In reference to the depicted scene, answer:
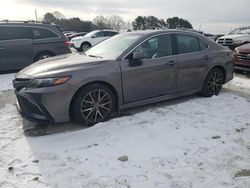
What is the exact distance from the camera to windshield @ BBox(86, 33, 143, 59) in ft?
17.9

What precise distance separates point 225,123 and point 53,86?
297 centimetres

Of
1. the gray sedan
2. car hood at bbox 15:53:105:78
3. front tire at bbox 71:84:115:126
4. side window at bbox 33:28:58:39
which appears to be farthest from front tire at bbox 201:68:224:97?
side window at bbox 33:28:58:39

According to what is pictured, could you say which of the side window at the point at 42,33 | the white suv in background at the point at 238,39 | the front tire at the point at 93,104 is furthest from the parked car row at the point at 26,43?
the white suv in background at the point at 238,39

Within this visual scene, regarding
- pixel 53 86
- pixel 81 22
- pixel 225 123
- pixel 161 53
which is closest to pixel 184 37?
pixel 161 53

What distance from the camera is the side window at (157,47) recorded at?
554 centimetres

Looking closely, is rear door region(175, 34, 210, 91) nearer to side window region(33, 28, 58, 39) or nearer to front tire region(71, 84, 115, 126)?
front tire region(71, 84, 115, 126)

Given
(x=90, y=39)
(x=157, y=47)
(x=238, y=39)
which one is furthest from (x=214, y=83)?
(x=90, y=39)

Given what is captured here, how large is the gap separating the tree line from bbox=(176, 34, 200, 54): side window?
28.3m

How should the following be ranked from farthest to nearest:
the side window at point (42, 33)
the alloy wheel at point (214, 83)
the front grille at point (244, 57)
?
the side window at point (42, 33) → the front grille at point (244, 57) → the alloy wheel at point (214, 83)

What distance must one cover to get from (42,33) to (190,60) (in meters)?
6.19

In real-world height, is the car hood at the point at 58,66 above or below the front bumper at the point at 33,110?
above

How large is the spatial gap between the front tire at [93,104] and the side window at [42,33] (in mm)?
6175

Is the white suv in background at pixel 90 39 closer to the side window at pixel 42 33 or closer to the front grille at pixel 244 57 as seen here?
the side window at pixel 42 33

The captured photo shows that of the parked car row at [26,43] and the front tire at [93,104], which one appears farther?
the parked car row at [26,43]
